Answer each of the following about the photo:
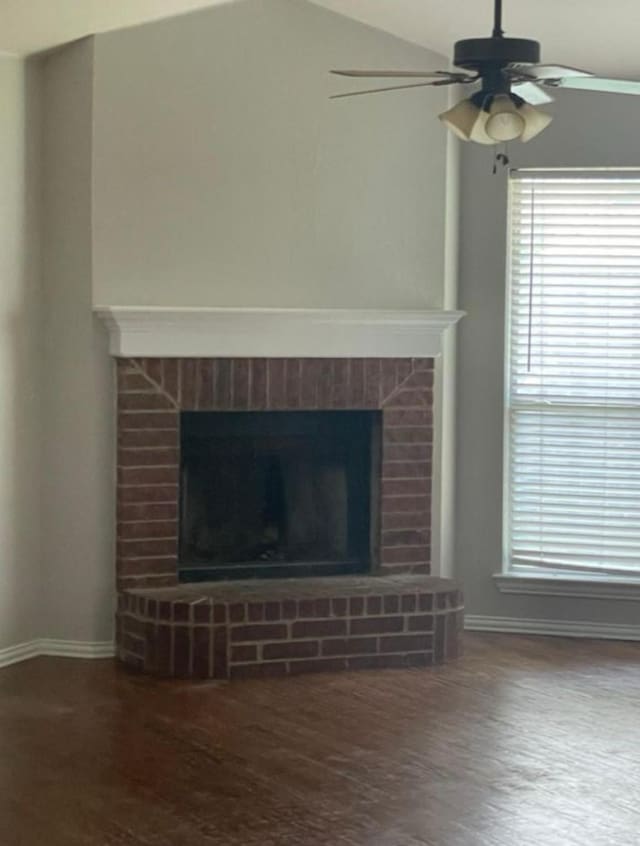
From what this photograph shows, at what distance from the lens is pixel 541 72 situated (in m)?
3.87

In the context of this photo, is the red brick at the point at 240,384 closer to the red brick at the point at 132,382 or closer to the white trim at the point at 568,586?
the red brick at the point at 132,382

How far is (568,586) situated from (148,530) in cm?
191

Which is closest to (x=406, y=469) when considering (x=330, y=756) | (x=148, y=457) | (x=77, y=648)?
(x=148, y=457)

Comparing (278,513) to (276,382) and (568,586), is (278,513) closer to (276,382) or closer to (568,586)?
(276,382)

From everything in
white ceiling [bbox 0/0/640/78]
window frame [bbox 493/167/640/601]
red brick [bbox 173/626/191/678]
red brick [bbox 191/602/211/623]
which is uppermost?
white ceiling [bbox 0/0/640/78]

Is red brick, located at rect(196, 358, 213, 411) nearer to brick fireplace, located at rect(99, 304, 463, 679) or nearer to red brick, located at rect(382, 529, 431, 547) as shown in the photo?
brick fireplace, located at rect(99, 304, 463, 679)

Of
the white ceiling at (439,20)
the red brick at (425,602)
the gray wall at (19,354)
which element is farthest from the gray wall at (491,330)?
the gray wall at (19,354)

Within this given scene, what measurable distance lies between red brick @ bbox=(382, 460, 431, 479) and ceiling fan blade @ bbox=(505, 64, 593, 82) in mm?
2258

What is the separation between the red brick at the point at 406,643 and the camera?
548 centimetres

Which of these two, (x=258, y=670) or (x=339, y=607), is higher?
(x=339, y=607)

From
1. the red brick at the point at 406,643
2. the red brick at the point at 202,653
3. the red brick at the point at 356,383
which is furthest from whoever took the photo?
the red brick at the point at 356,383

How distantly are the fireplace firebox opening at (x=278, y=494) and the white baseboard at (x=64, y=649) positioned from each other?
44cm

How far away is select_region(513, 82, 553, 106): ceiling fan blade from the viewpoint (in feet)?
13.1

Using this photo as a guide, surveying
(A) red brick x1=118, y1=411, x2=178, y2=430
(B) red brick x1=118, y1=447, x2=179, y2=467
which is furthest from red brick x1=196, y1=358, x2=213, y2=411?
(B) red brick x1=118, y1=447, x2=179, y2=467
